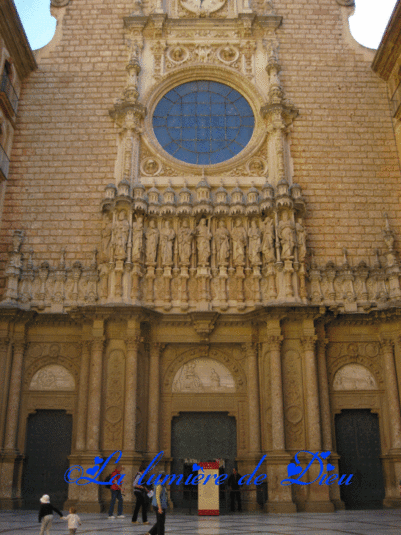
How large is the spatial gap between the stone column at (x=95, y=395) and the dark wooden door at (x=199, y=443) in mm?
2279

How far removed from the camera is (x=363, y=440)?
1516 centimetres

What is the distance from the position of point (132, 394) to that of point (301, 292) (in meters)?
5.35

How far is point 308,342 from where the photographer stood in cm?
1488

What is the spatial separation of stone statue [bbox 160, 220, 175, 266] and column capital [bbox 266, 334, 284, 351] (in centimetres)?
356

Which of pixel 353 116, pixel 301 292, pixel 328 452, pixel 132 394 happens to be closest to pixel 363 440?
pixel 328 452

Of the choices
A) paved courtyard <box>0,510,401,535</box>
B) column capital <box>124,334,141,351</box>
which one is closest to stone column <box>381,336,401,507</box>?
paved courtyard <box>0,510,401,535</box>

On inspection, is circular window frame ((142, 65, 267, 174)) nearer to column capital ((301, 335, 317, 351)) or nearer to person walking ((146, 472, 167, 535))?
column capital ((301, 335, 317, 351))

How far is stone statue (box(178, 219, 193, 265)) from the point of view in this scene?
16.0 m

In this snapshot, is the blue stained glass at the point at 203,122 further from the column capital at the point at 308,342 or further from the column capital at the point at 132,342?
the column capital at the point at 308,342

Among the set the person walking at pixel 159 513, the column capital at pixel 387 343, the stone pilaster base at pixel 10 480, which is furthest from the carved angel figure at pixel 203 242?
the person walking at pixel 159 513

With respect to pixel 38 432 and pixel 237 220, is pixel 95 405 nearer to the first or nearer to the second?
pixel 38 432

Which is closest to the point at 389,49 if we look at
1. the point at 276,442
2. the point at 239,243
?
the point at 239,243

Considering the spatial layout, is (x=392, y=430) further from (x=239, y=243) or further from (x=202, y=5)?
(x=202, y=5)

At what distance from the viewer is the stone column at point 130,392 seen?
13934 millimetres
